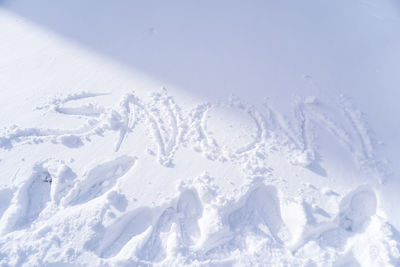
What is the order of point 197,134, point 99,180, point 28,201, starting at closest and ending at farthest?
point 28,201
point 99,180
point 197,134

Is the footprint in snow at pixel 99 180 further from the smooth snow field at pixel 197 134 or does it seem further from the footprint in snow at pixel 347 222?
the footprint in snow at pixel 347 222

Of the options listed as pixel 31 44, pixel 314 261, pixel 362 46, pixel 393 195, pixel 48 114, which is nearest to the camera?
pixel 314 261

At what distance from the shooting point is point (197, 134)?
1787 millimetres

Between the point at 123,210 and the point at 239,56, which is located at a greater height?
the point at 239,56

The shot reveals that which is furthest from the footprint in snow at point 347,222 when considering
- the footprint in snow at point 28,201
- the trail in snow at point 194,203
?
the footprint in snow at point 28,201

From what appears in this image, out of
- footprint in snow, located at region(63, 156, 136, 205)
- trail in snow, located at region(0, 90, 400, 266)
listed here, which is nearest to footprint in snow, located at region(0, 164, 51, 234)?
trail in snow, located at region(0, 90, 400, 266)

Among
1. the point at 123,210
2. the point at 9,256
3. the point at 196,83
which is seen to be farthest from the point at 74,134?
the point at 196,83

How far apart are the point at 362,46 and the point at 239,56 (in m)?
1.02

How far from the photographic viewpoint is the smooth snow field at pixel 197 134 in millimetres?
1430

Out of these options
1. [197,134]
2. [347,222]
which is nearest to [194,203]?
[197,134]

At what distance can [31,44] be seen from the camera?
86.3 inches

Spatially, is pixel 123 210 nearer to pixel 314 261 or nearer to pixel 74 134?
pixel 74 134

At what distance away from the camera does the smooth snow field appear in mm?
1430

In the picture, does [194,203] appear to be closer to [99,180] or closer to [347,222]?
[99,180]
